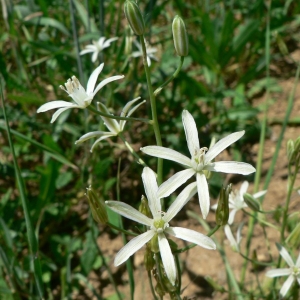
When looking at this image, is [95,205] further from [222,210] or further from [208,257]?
[208,257]

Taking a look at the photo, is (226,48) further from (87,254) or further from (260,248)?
(87,254)

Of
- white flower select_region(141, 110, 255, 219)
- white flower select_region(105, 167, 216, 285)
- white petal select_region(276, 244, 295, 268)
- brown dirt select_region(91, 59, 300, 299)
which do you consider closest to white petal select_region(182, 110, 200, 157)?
white flower select_region(141, 110, 255, 219)

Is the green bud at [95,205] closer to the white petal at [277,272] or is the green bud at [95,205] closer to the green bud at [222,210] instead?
the green bud at [222,210]

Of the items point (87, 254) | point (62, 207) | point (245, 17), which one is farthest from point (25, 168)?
point (245, 17)

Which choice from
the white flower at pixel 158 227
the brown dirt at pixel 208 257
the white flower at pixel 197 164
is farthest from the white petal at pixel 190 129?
the brown dirt at pixel 208 257

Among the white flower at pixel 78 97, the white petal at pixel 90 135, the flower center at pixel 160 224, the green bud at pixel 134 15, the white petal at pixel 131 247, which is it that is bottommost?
the white petal at pixel 131 247

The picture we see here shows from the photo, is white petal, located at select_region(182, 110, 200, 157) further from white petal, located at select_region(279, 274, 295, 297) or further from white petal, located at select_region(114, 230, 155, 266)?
white petal, located at select_region(279, 274, 295, 297)

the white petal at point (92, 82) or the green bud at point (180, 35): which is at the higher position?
A: the green bud at point (180, 35)

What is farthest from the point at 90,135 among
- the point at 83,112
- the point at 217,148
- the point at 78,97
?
the point at 83,112
